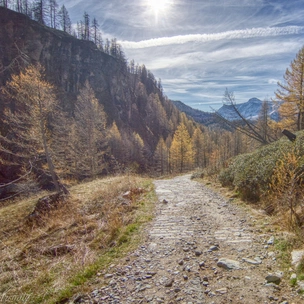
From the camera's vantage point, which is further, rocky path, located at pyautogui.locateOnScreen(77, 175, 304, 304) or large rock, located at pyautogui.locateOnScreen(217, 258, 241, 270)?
large rock, located at pyautogui.locateOnScreen(217, 258, 241, 270)

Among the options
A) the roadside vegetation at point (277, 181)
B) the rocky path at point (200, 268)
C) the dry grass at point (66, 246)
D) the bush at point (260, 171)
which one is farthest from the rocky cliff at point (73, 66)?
the rocky path at point (200, 268)

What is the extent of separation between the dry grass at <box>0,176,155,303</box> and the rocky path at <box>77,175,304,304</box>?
0.56 m

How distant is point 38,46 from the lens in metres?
60.6

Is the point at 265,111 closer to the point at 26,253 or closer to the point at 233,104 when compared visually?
the point at 233,104

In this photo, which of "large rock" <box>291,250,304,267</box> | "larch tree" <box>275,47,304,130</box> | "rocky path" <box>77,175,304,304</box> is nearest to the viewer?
"rocky path" <box>77,175,304,304</box>

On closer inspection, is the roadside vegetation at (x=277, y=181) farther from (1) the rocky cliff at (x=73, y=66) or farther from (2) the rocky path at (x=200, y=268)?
(1) the rocky cliff at (x=73, y=66)

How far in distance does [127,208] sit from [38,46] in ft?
227

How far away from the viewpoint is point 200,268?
12.8 ft

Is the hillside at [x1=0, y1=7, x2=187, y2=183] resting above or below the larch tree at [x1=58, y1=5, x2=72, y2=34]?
below

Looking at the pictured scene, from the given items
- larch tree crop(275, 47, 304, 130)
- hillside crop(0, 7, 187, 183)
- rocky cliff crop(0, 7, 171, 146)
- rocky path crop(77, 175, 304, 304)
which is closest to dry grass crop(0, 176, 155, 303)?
rocky path crop(77, 175, 304, 304)

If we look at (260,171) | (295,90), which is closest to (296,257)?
(260,171)

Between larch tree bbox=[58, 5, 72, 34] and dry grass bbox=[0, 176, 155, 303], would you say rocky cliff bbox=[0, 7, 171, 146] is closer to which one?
larch tree bbox=[58, 5, 72, 34]

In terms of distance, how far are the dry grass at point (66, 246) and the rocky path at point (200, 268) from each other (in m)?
0.56

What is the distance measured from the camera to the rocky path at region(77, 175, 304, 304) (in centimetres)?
317
